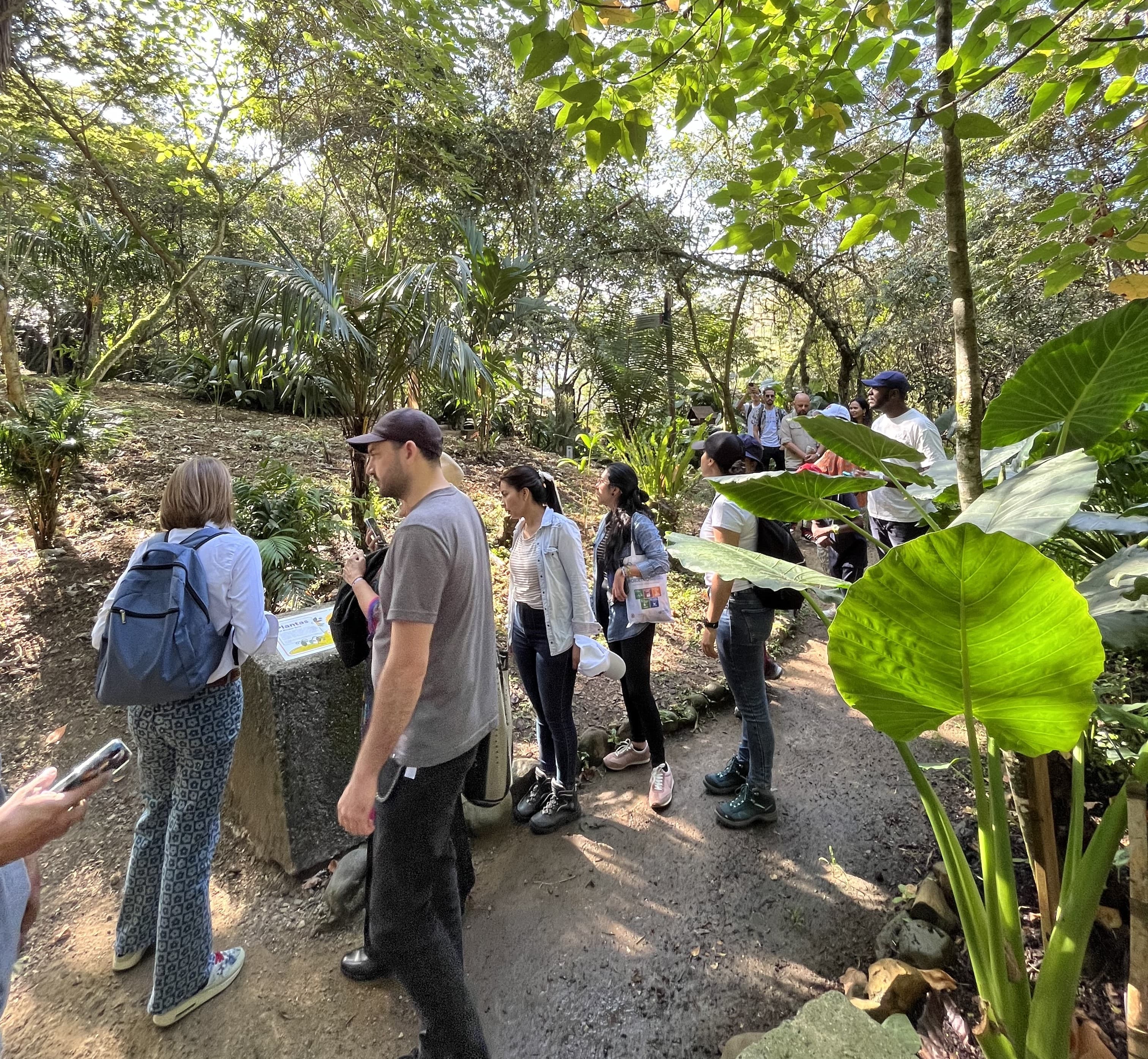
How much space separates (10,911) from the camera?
1.05 m

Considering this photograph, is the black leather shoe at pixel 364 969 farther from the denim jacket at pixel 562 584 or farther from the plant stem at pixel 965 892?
the plant stem at pixel 965 892

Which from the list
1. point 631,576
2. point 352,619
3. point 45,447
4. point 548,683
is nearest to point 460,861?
point 548,683

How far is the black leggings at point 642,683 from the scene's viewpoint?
2.87 m

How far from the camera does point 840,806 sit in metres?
2.79

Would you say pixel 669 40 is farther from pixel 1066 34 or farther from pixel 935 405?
pixel 935 405

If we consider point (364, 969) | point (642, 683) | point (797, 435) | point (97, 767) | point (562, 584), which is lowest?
point (364, 969)

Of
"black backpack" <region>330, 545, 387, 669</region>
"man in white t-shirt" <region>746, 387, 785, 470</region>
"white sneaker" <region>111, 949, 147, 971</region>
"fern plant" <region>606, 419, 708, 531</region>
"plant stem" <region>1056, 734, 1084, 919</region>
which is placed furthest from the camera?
"man in white t-shirt" <region>746, 387, 785, 470</region>

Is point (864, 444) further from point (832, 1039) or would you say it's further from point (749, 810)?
point (749, 810)

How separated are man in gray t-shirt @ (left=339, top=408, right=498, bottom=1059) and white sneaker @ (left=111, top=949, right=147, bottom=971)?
122 cm

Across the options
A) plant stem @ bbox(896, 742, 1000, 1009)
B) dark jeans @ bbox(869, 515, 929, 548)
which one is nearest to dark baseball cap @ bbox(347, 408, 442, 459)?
plant stem @ bbox(896, 742, 1000, 1009)

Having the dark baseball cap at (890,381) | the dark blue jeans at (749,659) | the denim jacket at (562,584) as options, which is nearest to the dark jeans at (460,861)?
the denim jacket at (562,584)

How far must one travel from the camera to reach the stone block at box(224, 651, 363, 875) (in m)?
2.39

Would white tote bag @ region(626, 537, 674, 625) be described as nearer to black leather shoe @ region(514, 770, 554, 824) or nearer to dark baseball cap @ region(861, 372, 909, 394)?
black leather shoe @ region(514, 770, 554, 824)

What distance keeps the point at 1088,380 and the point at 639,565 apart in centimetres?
176
